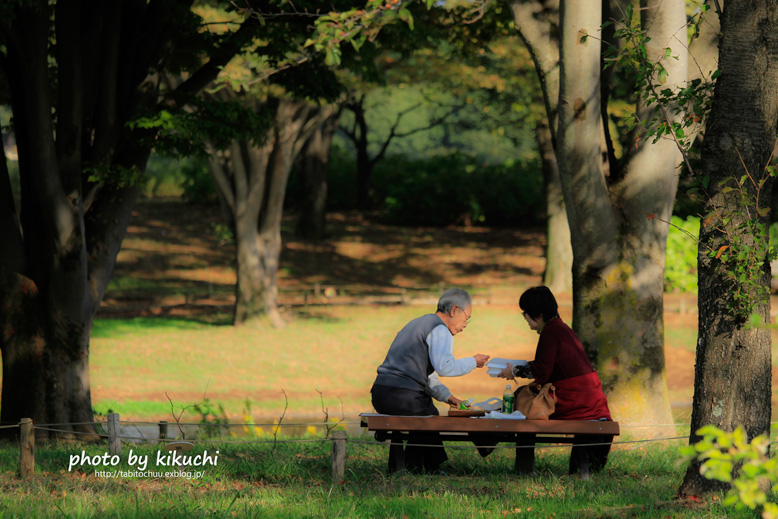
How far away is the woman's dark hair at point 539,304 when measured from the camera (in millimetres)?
6805

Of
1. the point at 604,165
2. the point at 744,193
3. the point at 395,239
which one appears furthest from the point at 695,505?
the point at 395,239

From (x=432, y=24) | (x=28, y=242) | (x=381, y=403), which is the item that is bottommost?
(x=381, y=403)

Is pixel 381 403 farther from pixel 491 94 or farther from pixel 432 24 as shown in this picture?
pixel 491 94

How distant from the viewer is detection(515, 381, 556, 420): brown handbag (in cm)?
664

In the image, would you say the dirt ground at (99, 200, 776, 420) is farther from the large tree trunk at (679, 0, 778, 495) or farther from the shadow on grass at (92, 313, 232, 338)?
the large tree trunk at (679, 0, 778, 495)

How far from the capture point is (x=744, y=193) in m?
5.54

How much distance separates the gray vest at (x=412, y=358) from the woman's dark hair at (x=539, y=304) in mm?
689

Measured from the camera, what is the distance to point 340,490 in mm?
6230

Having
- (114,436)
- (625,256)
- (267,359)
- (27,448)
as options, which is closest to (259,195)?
(267,359)

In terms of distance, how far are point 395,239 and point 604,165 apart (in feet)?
→ 88.2

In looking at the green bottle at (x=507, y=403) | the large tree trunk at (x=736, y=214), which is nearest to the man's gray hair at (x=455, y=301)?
the green bottle at (x=507, y=403)

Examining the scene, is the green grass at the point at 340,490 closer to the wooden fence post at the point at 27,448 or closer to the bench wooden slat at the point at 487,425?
the wooden fence post at the point at 27,448

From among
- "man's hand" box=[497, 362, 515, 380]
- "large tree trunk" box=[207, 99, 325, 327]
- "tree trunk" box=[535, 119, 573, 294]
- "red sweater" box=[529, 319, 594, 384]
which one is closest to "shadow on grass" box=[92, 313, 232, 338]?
"large tree trunk" box=[207, 99, 325, 327]

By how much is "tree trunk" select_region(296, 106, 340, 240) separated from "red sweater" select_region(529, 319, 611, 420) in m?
25.4
